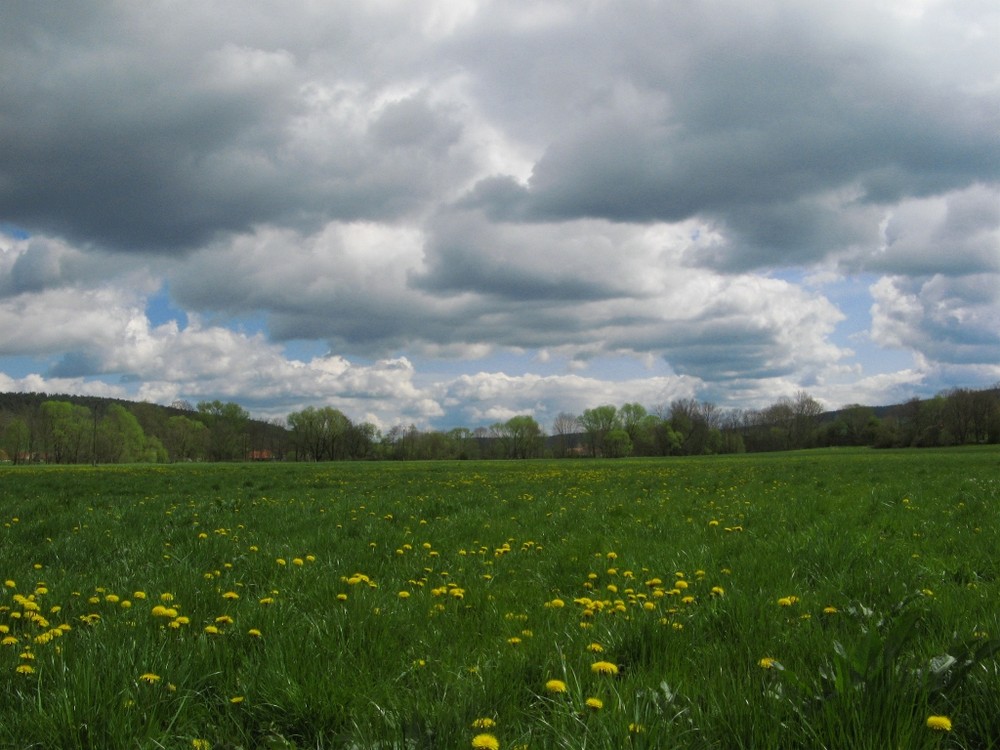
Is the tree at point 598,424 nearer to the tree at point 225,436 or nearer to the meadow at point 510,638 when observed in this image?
the tree at point 225,436

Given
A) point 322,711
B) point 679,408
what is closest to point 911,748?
point 322,711

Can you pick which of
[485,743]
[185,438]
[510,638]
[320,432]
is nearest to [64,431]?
[185,438]

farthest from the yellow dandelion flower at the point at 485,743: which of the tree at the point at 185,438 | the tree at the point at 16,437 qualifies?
the tree at the point at 185,438

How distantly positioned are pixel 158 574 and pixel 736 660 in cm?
550

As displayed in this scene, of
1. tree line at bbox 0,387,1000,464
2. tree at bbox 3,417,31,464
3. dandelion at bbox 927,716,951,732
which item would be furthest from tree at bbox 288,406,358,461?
dandelion at bbox 927,716,951,732

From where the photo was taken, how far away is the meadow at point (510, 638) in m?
2.63

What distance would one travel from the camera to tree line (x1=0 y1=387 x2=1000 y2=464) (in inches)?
4370

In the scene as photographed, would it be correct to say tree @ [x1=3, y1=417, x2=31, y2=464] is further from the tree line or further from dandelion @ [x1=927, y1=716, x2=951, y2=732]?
dandelion @ [x1=927, y1=716, x2=951, y2=732]

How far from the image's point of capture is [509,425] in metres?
158

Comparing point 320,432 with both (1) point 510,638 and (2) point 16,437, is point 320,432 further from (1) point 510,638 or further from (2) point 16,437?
(1) point 510,638

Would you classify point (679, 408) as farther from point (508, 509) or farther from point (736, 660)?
point (736, 660)

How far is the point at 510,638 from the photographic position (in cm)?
414

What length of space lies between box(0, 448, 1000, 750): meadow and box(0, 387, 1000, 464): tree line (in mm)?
110511

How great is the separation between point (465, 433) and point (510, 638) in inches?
6373
